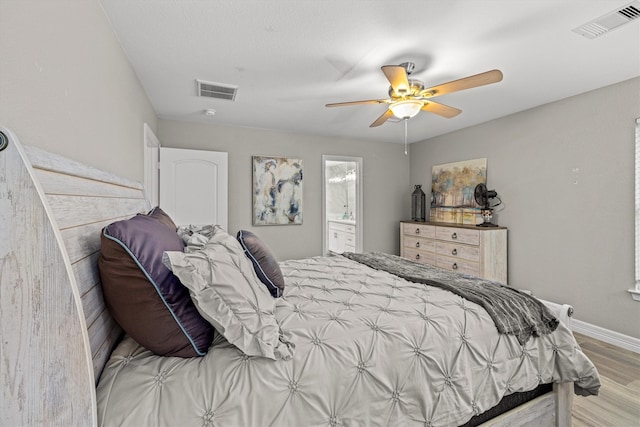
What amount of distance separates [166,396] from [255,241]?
2.70 feet

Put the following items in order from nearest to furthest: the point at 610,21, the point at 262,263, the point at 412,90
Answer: the point at 262,263 < the point at 610,21 < the point at 412,90

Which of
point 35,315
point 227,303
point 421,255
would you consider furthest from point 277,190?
point 35,315

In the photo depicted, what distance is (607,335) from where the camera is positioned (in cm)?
286

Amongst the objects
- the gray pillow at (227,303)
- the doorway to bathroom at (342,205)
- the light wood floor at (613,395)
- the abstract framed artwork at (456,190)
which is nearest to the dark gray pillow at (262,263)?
the gray pillow at (227,303)

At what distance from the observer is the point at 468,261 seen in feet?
12.3

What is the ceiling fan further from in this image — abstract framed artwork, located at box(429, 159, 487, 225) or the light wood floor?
the light wood floor

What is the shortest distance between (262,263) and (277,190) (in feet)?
9.63

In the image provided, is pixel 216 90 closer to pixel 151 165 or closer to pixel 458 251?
pixel 151 165

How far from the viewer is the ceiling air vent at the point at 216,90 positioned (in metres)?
2.81

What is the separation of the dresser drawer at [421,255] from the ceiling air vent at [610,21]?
115 inches

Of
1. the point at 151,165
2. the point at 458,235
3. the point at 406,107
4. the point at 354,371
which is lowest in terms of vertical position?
the point at 354,371

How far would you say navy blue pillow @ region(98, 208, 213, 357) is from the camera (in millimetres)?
948

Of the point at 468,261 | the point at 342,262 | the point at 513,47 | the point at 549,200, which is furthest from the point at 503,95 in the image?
the point at 342,262

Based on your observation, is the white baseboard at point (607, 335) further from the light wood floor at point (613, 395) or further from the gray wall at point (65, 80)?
the gray wall at point (65, 80)
